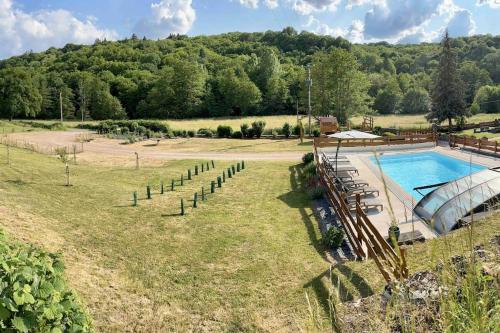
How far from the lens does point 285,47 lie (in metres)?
143

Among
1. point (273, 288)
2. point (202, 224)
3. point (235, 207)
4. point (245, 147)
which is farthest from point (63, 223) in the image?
point (245, 147)

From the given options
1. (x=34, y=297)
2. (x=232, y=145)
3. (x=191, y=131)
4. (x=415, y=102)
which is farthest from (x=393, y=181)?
(x=415, y=102)

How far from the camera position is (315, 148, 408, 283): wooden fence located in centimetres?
781

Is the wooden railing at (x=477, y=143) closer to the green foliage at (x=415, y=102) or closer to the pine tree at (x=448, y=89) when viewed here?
the pine tree at (x=448, y=89)

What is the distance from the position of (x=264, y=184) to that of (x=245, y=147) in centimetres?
1673

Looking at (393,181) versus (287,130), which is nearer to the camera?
(393,181)

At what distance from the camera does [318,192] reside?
18.2 m

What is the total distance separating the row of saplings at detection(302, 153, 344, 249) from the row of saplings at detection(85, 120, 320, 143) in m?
16.7

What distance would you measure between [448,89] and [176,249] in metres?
41.1

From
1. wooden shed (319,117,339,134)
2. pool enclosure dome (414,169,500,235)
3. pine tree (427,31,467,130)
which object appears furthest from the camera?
pine tree (427,31,467,130)

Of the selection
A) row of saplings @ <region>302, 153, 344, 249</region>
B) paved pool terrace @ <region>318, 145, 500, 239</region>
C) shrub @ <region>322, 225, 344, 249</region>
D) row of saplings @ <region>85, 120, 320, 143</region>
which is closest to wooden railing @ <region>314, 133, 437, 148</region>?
paved pool terrace @ <region>318, 145, 500, 239</region>

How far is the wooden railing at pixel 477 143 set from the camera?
2683 cm

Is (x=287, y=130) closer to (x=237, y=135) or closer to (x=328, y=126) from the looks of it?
(x=328, y=126)

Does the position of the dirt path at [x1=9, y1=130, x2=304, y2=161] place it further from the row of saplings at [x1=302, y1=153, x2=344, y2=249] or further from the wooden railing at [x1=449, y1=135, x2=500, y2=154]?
the wooden railing at [x1=449, y1=135, x2=500, y2=154]
